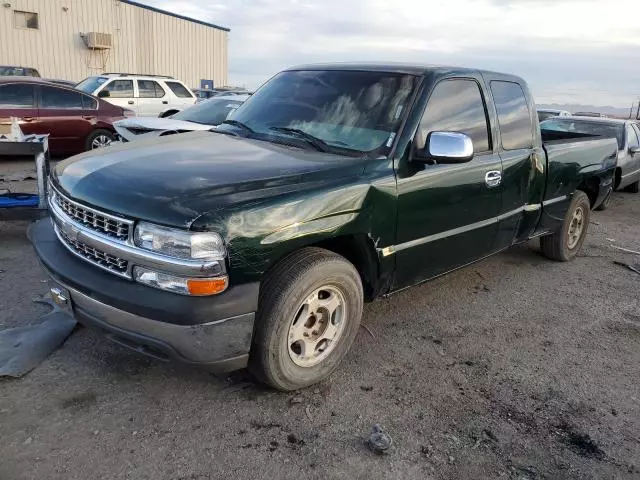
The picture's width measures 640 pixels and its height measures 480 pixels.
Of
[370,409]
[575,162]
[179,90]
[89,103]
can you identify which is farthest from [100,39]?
[370,409]

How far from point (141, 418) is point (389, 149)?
2094 mm

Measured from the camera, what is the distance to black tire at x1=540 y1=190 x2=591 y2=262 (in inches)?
228

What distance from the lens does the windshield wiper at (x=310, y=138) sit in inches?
140

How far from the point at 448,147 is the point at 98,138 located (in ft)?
31.7

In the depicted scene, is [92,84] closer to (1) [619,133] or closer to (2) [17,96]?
(2) [17,96]

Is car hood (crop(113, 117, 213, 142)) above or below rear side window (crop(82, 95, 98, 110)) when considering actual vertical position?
below

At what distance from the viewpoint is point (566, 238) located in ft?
19.5

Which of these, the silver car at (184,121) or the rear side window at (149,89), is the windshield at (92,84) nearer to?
the rear side window at (149,89)

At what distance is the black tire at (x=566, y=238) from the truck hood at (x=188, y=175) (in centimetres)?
342

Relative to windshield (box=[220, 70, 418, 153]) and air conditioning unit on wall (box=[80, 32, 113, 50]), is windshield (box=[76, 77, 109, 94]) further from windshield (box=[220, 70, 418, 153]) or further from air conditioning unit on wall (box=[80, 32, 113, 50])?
air conditioning unit on wall (box=[80, 32, 113, 50])

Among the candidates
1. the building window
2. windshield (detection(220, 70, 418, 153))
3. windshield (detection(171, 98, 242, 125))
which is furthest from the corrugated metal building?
windshield (detection(220, 70, 418, 153))

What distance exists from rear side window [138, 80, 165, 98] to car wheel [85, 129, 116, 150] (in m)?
4.88

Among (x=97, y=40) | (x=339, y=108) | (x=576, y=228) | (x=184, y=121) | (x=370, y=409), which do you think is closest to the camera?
(x=370, y=409)

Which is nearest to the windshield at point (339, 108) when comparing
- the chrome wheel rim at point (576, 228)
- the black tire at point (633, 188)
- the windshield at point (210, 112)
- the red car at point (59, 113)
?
the chrome wheel rim at point (576, 228)
